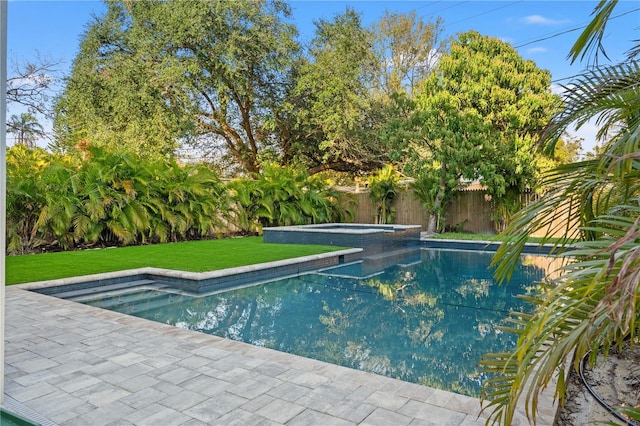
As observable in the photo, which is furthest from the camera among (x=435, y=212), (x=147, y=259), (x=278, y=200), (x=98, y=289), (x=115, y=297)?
(x=435, y=212)

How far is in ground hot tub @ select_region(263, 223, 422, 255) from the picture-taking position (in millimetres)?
10211

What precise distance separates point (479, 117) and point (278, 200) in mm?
6198

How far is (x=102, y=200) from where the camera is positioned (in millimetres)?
9438

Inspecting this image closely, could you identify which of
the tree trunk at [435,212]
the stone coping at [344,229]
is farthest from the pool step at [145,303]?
the tree trunk at [435,212]

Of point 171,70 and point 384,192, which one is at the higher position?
point 171,70

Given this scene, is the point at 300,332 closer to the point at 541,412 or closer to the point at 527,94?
the point at 541,412

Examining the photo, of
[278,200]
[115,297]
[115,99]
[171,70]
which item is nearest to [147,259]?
[115,297]

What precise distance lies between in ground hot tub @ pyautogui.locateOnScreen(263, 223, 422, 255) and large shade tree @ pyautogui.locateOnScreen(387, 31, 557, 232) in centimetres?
233

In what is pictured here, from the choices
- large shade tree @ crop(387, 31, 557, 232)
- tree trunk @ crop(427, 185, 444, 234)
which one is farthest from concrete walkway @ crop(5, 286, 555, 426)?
tree trunk @ crop(427, 185, 444, 234)

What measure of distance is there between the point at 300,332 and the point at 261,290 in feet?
6.79

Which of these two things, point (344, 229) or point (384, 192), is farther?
point (384, 192)

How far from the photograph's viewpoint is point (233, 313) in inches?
215

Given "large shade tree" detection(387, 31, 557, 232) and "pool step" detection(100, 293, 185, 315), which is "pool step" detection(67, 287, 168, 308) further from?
"large shade tree" detection(387, 31, 557, 232)

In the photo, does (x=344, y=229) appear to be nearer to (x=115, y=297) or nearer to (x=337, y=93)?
(x=337, y=93)
